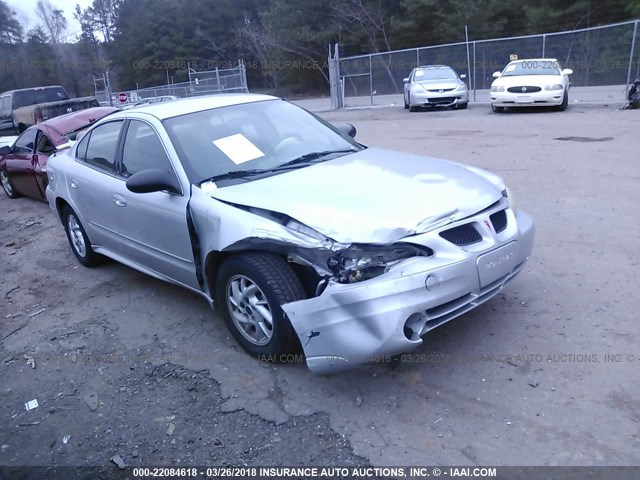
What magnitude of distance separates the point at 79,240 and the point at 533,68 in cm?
1384

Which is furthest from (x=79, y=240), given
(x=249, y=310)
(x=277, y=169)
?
(x=249, y=310)

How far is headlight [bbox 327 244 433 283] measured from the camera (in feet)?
9.68

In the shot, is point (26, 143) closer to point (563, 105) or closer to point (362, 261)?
point (362, 261)

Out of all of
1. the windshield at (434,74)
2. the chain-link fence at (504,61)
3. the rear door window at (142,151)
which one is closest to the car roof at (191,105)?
the rear door window at (142,151)

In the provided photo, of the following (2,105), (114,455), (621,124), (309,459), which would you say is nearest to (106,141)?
(114,455)

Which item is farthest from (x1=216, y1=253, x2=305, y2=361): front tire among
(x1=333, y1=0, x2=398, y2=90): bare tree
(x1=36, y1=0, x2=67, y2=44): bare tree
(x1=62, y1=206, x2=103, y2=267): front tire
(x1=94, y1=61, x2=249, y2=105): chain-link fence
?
(x1=36, y1=0, x2=67, y2=44): bare tree

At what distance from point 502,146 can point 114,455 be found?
895cm

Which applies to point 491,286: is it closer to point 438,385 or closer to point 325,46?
point 438,385

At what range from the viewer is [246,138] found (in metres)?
4.23

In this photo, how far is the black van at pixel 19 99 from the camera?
685 inches

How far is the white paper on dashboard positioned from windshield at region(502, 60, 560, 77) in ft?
43.8

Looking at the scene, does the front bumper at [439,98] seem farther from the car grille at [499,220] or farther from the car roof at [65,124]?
the car grille at [499,220]

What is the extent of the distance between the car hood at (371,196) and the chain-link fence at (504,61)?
15206 mm

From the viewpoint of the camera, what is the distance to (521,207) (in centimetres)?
625
